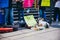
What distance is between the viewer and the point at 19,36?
186 inches

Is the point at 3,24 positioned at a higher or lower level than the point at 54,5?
lower

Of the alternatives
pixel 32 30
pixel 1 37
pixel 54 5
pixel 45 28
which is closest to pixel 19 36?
pixel 1 37

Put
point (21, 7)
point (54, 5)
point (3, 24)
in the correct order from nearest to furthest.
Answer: point (3, 24) < point (21, 7) < point (54, 5)

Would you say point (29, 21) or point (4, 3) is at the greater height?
point (4, 3)

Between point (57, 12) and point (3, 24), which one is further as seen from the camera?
point (57, 12)

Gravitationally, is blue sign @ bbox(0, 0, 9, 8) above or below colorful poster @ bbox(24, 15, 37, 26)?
above

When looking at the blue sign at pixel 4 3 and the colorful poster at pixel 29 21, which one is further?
the colorful poster at pixel 29 21

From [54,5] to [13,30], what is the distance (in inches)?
85.9

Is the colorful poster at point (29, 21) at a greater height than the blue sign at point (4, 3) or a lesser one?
lesser

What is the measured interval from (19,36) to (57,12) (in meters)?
2.87

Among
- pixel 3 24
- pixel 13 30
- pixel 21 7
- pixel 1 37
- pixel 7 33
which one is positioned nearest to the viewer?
pixel 1 37

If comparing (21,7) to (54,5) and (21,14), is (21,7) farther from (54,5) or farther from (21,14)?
(54,5)

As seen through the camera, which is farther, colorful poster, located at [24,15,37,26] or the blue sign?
colorful poster, located at [24,15,37,26]

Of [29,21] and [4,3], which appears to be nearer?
[4,3]
